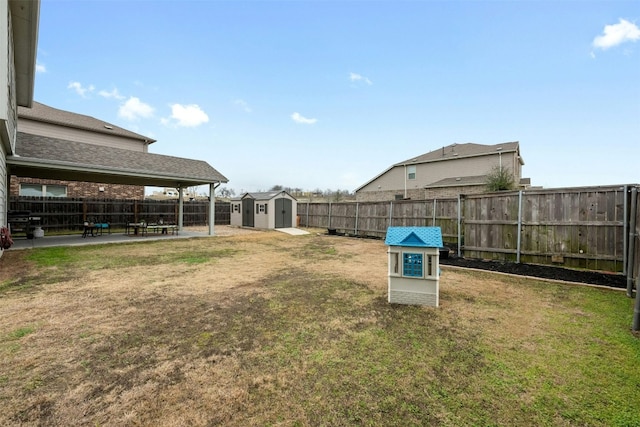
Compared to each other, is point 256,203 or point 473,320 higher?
point 256,203

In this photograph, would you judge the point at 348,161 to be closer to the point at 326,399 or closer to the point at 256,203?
the point at 256,203

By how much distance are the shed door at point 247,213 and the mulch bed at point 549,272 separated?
14360 millimetres

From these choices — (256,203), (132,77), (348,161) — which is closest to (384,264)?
(256,203)

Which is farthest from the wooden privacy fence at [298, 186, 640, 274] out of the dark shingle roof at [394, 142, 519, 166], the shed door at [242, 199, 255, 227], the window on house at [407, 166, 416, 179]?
the window on house at [407, 166, 416, 179]

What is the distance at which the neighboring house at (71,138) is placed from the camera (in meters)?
14.9

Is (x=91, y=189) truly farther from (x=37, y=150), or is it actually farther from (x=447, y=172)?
(x=447, y=172)

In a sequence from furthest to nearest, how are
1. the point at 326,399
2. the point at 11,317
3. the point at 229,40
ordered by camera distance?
the point at 229,40, the point at 11,317, the point at 326,399

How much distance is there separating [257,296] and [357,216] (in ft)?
34.8

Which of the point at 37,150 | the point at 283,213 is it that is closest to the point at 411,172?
the point at 283,213

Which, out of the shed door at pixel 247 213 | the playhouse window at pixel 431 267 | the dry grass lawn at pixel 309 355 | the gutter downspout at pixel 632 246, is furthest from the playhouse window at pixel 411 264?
the shed door at pixel 247 213

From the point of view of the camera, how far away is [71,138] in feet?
56.4

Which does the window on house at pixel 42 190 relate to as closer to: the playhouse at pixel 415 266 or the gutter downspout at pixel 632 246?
the playhouse at pixel 415 266

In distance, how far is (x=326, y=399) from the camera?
2.02 metres

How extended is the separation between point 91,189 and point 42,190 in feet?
6.85
